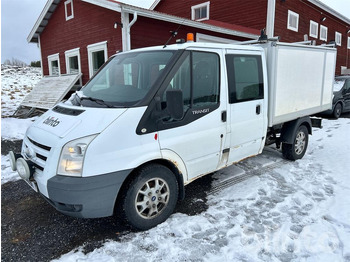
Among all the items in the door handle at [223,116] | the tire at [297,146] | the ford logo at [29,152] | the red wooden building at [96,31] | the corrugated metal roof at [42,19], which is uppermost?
the corrugated metal roof at [42,19]

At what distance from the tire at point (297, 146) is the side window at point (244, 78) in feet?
5.58

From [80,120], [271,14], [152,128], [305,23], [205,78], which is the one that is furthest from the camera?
[305,23]

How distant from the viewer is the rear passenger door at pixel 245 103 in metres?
3.87

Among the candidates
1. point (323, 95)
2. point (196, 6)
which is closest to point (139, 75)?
point (323, 95)

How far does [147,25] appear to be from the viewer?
35.2ft

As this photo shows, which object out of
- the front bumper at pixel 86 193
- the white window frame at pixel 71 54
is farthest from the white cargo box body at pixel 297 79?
the white window frame at pixel 71 54

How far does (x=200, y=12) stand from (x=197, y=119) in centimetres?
1716

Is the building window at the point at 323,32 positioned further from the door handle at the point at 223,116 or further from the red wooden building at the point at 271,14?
the door handle at the point at 223,116

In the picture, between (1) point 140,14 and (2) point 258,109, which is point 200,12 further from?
(2) point 258,109

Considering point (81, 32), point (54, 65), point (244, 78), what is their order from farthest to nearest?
point (54, 65)
point (81, 32)
point (244, 78)

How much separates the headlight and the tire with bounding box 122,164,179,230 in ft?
2.02

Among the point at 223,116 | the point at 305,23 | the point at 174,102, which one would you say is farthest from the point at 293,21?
the point at 174,102

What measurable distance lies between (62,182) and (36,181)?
1.78 feet

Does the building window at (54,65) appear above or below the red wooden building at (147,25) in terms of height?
below
